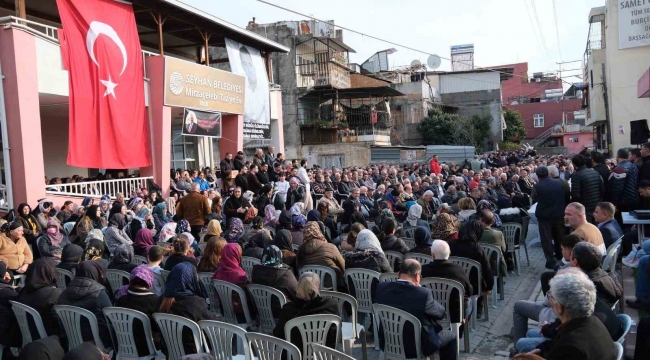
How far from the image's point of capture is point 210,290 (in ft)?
19.9

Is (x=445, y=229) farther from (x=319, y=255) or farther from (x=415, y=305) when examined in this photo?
(x=415, y=305)

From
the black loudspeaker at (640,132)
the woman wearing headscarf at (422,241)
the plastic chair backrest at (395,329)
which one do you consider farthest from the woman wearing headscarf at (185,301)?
the black loudspeaker at (640,132)

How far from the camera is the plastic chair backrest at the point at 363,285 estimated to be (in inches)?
225

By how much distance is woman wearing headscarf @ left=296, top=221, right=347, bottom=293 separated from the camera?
5.95 metres

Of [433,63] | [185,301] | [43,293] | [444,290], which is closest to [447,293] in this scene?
[444,290]

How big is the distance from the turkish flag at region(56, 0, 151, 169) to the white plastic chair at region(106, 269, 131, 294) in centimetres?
698

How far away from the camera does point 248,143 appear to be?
28953 mm

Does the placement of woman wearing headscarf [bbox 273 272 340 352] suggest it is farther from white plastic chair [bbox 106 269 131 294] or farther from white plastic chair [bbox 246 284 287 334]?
white plastic chair [bbox 106 269 131 294]

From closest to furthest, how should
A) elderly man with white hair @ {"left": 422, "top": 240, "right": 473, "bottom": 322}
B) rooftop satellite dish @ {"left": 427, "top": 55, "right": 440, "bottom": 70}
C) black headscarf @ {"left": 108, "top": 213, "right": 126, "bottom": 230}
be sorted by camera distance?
elderly man with white hair @ {"left": 422, "top": 240, "right": 473, "bottom": 322} < black headscarf @ {"left": 108, "top": 213, "right": 126, "bottom": 230} < rooftop satellite dish @ {"left": 427, "top": 55, "right": 440, "bottom": 70}

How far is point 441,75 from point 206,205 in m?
Answer: 36.8

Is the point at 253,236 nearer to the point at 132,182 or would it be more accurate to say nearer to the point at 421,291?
the point at 421,291

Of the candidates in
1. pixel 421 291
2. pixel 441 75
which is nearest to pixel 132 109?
pixel 421 291

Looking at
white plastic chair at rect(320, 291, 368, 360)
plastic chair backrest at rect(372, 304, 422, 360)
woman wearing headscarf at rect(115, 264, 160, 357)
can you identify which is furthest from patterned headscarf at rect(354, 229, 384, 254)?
woman wearing headscarf at rect(115, 264, 160, 357)

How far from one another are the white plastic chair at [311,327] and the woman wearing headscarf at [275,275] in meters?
1.10
